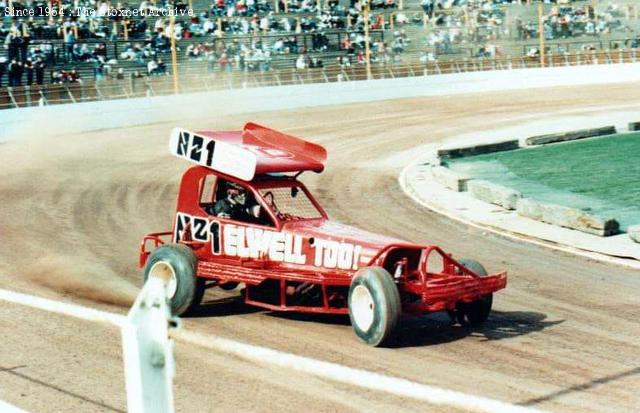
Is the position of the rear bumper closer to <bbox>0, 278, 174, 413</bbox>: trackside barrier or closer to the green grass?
<bbox>0, 278, 174, 413</bbox>: trackside barrier

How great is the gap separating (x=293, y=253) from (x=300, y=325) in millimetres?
679

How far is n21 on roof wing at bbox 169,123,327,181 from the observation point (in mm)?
9930

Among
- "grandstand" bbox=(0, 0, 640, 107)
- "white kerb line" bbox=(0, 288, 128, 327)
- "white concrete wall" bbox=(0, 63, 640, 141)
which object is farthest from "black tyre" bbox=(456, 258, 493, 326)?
"grandstand" bbox=(0, 0, 640, 107)

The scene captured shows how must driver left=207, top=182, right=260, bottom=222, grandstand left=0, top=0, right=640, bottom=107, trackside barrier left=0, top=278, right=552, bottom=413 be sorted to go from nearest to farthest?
trackside barrier left=0, top=278, right=552, bottom=413, driver left=207, top=182, right=260, bottom=222, grandstand left=0, top=0, right=640, bottom=107

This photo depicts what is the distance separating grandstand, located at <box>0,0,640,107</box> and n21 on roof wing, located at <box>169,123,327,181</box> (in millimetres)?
20272

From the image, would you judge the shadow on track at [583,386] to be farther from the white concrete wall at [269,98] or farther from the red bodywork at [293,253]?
the white concrete wall at [269,98]

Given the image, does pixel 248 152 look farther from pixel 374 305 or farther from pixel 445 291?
pixel 445 291

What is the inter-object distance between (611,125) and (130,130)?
46.9ft

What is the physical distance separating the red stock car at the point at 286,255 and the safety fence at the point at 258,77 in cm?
2049

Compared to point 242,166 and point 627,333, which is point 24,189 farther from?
point 627,333

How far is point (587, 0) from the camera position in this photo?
189 ft

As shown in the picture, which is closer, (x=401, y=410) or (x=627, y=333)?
(x=401, y=410)

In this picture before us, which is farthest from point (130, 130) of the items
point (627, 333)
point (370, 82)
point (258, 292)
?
point (627, 333)

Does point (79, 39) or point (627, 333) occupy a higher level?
point (79, 39)
